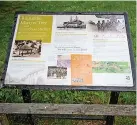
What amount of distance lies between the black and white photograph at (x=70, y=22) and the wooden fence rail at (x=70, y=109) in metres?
1.03

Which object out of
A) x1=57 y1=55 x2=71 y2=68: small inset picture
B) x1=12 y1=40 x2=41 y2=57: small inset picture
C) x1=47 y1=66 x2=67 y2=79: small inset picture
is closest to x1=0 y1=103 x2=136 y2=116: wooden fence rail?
x1=47 y1=66 x2=67 y2=79: small inset picture

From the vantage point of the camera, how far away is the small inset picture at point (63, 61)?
3.66 metres

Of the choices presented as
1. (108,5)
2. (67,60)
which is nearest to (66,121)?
(67,60)

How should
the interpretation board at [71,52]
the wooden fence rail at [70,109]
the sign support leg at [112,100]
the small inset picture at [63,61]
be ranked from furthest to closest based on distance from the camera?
the sign support leg at [112,100], the small inset picture at [63,61], the interpretation board at [71,52], the wooden fence rail at [70,109]

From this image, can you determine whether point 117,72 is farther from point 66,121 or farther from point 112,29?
point 66,121

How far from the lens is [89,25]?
3.96m

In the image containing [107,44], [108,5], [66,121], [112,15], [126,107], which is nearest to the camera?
[126,107]

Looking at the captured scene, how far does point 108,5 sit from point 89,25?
580cm

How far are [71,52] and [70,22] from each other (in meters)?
0.45

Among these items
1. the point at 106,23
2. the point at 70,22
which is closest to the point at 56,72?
the point at 70,22

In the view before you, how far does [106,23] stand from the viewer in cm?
396

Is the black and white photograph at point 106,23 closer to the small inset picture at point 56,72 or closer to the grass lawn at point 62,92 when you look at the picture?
the small inset picture at point 56,72

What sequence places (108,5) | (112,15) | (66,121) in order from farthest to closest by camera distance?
(108,5), (66,121), (112,15)

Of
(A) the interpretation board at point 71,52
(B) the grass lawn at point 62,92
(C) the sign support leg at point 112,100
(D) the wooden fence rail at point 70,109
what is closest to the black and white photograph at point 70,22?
(A) the interpretation board at point 71,52
